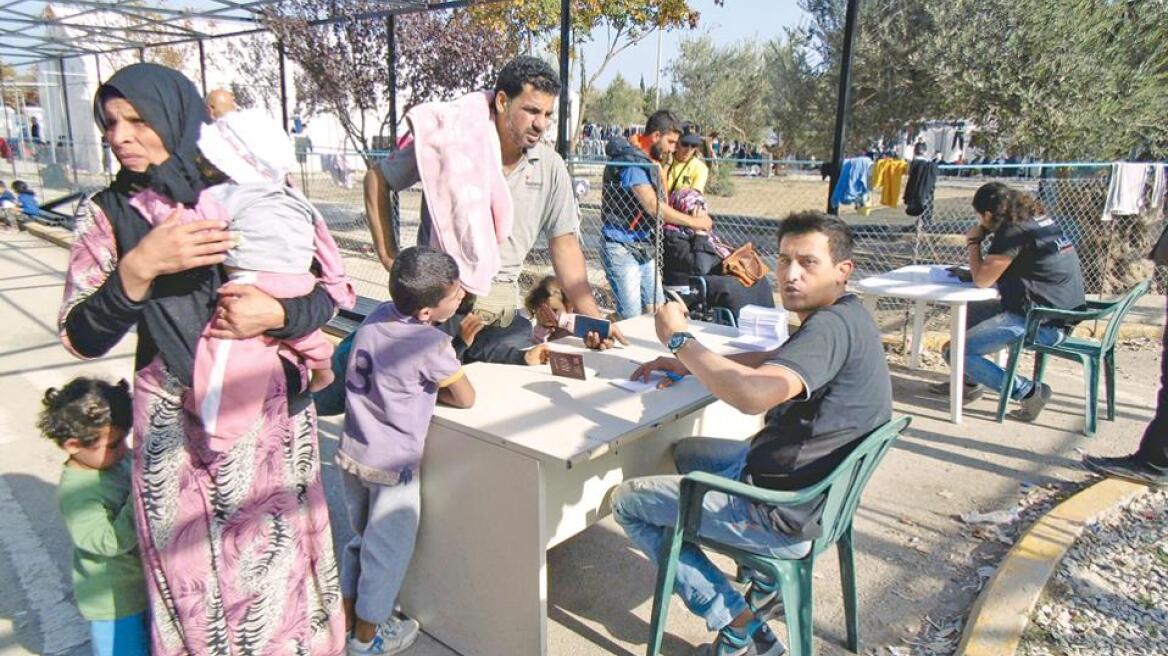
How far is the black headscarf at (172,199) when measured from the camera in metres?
1.68

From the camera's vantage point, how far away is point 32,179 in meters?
18.7

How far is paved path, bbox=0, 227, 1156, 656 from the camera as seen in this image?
8.55 feet

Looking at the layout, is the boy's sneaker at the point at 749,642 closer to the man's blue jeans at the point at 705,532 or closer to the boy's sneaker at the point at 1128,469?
the man's blue jeans at the point at 705,532

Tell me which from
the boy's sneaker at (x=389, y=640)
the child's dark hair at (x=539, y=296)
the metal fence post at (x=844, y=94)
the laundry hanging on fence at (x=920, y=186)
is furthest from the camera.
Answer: the laundry hanging on fence at (x=920, y=186)

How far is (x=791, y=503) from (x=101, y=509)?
1.87 m

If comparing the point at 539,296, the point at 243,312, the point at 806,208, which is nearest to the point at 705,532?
the point at 243,312

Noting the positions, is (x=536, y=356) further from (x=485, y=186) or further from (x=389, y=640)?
(x=389, y=640)

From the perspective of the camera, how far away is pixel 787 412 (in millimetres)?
2211

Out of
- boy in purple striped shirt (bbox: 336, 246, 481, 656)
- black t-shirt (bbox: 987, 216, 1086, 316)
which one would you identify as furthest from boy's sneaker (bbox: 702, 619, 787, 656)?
black t-shirt (bbox: 987, 216, 1086, 316)

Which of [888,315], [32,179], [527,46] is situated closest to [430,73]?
[527,46]

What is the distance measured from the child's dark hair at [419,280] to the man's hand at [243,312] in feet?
1.76

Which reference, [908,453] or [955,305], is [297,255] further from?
[955,305]

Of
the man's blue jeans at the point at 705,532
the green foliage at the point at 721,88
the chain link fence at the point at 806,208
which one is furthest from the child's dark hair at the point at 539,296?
the green foliage at the point at 721,88

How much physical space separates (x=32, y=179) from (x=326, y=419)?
19.2 meters
